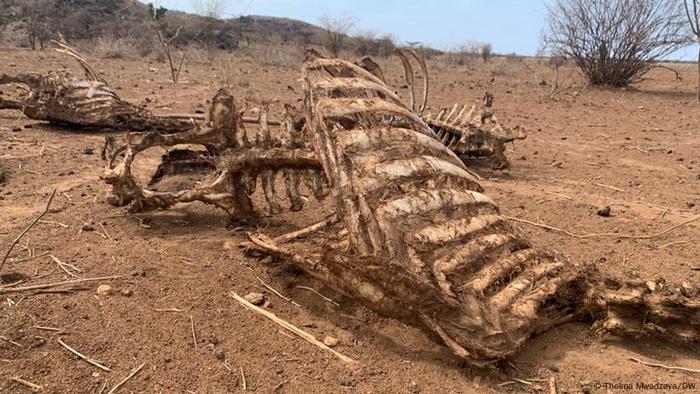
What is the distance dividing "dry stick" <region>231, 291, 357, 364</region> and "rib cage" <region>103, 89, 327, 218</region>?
0.75 m

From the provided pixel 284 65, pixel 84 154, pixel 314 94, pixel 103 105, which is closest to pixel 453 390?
pixel 314 94

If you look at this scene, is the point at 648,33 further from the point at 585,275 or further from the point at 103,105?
the point at 585,275

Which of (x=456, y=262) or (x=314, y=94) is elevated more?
(x=314, y=94)

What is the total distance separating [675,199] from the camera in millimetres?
4820

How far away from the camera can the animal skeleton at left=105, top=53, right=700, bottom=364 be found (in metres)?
2.10

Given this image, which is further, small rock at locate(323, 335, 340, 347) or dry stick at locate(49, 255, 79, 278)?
dry stick at locate(49, 255, 79, 278)

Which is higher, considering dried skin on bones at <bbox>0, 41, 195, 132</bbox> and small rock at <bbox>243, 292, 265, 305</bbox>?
dried skin on bones at <bbox>0, 41, 195, 132</bbox>

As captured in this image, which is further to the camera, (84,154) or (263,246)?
(84,154)

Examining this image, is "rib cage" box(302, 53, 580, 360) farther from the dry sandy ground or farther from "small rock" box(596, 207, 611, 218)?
"small rock" box(596, 207, 611, 218)

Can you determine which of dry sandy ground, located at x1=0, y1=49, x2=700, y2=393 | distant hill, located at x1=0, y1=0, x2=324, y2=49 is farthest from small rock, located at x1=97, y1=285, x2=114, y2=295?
distant hill, located at x1=0, y1=0, x2=324, y2=49

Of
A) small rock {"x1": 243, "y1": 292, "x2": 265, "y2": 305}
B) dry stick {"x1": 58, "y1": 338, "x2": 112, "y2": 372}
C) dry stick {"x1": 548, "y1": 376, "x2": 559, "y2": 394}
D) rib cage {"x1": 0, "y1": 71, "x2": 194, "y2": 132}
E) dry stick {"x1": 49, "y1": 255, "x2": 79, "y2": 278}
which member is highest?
rib cage {"x1": 0, "y1": 71, "x2": 194, "y2": 132}

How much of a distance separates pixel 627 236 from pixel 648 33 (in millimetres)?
11682

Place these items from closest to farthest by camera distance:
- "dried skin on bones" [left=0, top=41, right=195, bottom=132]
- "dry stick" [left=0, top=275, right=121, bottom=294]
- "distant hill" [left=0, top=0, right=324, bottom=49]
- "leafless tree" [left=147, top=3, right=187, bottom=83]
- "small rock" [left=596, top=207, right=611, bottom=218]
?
"dry stick" [left=0, top=275, right=121, bottom=294], "small rock" [left=596, top=207, right=611, bottom=218], "dried skin on bones" [left=0, top=41, right=195, bottom=132], "leafless tree" [left=147, top=3, right=187, bottom=83], "distant hill" [left=0, top=0, right=324, bottom=49]

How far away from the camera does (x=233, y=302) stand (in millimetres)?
2605
